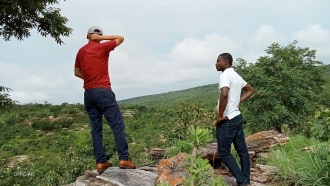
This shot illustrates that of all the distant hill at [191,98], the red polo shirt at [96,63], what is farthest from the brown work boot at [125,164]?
the distant hill at [191,98]

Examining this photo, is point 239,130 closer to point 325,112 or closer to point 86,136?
point 325,112

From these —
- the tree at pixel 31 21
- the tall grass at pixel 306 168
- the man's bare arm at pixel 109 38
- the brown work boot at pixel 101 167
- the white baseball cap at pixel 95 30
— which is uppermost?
the tree at pixel 31 21

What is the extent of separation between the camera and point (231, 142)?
16.8 feet

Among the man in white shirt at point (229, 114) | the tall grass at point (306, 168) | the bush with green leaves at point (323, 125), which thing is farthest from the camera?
the man in white shirt at point (229, 114)

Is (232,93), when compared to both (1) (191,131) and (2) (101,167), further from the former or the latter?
(1) (191,131)

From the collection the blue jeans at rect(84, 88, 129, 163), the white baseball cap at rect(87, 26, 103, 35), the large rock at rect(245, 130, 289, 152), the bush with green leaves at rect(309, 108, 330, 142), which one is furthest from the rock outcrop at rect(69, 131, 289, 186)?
the white baseball cap at rect(87, 26, 103, 35)

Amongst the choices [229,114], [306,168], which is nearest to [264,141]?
[306,168]

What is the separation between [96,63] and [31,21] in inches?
262

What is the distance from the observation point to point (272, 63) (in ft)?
73.2

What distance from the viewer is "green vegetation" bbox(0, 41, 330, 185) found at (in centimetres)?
498

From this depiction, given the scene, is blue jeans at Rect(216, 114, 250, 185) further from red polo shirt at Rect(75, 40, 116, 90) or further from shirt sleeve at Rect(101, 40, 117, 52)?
shirt sleeve at Rect(101, 40, 117, 52)

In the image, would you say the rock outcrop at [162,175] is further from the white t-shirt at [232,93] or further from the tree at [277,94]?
the tree at [277,94]

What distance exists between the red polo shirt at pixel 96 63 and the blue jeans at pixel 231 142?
67.9 inches

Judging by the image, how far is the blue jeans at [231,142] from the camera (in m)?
5.01
